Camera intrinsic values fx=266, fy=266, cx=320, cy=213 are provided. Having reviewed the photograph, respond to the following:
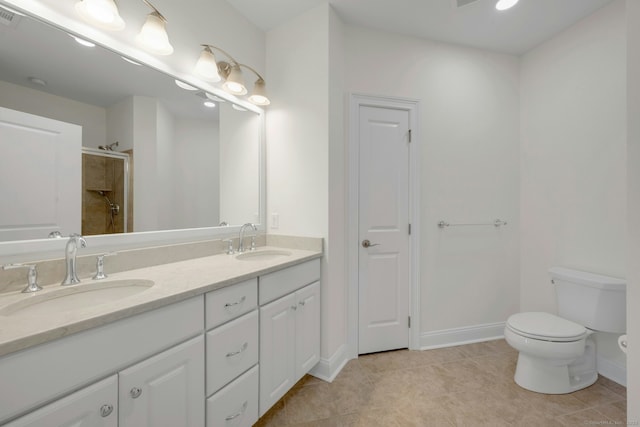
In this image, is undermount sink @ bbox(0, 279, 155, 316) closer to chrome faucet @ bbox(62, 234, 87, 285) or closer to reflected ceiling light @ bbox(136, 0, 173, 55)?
chrome faucet @ bbox(62, 234, 87, 285)

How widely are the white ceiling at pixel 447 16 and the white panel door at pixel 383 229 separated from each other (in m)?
0.65

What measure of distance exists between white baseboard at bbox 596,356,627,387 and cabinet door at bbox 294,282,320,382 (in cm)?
202

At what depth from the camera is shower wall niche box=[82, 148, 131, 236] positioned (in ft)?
3.96

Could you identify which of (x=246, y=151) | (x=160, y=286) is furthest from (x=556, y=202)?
(x=160, y=286)

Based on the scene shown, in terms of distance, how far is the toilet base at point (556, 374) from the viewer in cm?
171

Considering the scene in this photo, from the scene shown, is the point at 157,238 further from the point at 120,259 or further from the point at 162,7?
the point at 162,7

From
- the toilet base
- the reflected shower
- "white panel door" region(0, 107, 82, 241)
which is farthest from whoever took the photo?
the toilet base

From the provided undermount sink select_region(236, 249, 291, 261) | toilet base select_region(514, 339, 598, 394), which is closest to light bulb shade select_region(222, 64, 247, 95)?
undermount sink select_region(236, 249, 291, 261)

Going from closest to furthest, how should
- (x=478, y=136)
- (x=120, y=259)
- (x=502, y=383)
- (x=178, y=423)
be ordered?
(x=178, y=423)
(x=120, y=259)
(x=502, y=383)
(x=478, y=136)

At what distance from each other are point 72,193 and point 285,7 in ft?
5.77

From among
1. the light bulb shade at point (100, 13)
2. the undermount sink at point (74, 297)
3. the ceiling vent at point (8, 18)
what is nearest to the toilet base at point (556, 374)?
the undermount sink at point (74, 297)

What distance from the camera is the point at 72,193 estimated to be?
1161mm

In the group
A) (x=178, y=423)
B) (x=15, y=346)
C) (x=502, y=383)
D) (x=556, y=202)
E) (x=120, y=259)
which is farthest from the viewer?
(x=556, y=202)

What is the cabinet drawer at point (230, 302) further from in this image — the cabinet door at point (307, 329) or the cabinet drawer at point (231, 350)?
the cabinet door at point (307, 329)
